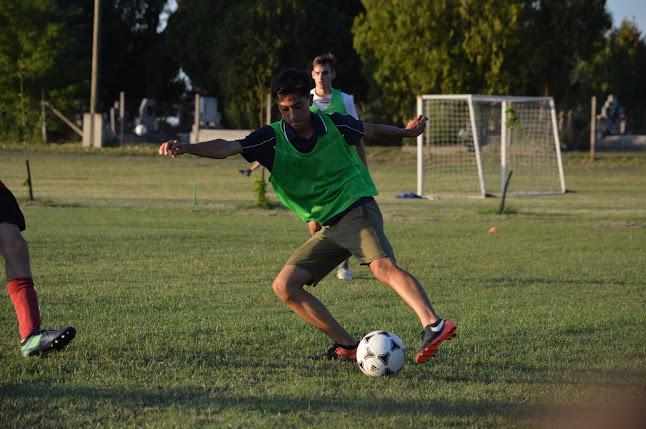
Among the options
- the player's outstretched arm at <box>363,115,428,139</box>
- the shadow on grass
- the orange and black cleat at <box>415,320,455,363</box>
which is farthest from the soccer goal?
the shadow on grass

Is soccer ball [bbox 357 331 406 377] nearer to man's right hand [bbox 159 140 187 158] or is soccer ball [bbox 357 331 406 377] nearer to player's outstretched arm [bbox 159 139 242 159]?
player's outstretched arm [bbox 159 139 242 159]

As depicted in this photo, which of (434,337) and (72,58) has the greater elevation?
(72,58)

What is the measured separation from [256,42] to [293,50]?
208cm

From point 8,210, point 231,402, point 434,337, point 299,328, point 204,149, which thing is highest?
point 204,149

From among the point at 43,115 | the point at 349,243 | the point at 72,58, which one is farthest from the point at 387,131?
the point at 72,58

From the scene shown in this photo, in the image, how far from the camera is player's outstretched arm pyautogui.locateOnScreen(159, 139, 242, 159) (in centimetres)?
484

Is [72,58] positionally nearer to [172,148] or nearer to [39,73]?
[39,73]

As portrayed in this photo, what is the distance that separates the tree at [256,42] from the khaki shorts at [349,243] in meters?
35.5

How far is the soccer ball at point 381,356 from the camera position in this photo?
5008mm

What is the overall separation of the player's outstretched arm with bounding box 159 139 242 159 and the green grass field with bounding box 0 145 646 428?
1272 mm

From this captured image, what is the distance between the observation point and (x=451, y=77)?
37.4 meters

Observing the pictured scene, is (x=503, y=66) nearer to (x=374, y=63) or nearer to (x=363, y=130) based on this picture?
(x=374, y=63)

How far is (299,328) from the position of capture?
643cm

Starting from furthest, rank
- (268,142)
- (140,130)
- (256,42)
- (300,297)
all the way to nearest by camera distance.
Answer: (256,42)
(140,130)
(300,297)
(268,142)
